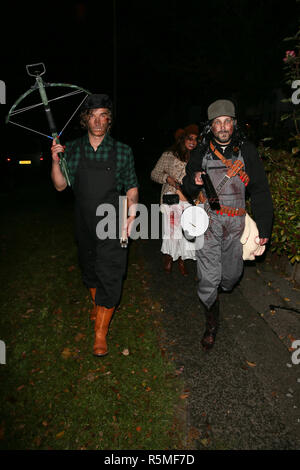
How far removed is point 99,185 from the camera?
3.80 meters

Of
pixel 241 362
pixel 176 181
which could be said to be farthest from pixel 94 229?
pixel 176 181

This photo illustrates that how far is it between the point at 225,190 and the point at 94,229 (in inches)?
52.6

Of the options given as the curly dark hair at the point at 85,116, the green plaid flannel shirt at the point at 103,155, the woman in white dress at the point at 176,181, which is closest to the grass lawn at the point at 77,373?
the woman in white dress at the point at 176,181

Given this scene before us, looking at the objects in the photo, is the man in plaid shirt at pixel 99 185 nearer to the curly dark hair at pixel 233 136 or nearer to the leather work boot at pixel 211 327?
the curly dark hair at pixel 233 136

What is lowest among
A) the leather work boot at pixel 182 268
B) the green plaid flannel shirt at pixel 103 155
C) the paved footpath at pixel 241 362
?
the paved footpath at pixel 241 362

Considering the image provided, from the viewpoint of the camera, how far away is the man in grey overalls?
12.5ft

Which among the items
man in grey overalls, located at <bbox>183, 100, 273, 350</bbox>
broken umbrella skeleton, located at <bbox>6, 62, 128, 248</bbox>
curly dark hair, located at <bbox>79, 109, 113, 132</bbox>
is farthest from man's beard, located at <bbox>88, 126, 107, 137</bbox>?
man in grey overalls, located at <bbox>183, 100, 273, 350</bbox>

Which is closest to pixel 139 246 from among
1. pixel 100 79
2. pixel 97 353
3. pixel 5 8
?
pixel 97 353

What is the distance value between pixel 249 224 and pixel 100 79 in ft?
110

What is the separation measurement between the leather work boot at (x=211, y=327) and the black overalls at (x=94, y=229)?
104 cm

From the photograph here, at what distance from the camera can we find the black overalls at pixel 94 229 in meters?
3.78

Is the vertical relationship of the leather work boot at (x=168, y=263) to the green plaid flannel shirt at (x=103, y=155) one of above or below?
below

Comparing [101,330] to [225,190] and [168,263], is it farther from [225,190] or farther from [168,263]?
[168,263]
